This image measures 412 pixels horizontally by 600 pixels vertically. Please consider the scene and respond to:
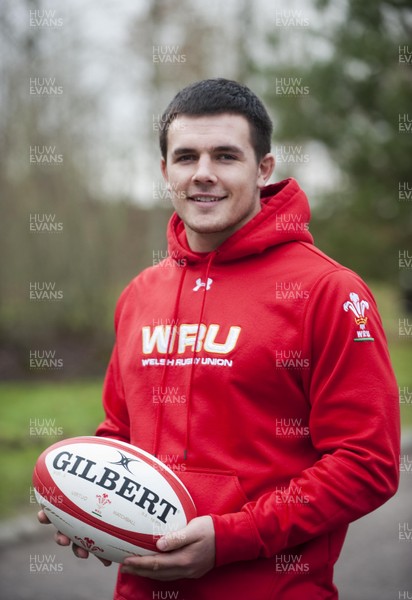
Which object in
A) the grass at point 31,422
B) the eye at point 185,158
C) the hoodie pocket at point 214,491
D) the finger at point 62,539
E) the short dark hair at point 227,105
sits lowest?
the grass at point 31,422

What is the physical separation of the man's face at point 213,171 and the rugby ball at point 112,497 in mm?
830

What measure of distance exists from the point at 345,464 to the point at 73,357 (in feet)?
31.4

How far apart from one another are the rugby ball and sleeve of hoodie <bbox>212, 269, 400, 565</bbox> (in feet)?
0.67

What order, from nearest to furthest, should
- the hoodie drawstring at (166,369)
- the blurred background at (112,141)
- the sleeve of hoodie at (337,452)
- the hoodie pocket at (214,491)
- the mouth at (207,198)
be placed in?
the sleeve of hoodie at (337,452), the hoodie pocket at (214,491), the hoodie drawstring at (166,369), the mouth at (207,198), the blurred background at (112,141)

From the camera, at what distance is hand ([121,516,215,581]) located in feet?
6.60

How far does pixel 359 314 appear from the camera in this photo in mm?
2078

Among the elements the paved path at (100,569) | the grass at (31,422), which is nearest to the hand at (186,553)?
the paved path at (100,569)

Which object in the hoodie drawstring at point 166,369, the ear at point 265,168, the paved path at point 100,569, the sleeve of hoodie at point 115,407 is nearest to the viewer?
the hoodie drawstring at point 166,369

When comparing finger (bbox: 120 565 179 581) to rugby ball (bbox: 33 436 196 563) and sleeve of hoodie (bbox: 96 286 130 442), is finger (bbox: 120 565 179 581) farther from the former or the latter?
sleeve of hoodie (bbox: 96 286 130 442)

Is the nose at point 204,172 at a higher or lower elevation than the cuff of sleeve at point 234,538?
higher

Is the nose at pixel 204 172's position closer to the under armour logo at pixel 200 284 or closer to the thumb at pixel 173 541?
the under armour logo at pixel 200 284

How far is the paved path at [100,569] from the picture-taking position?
426 cm

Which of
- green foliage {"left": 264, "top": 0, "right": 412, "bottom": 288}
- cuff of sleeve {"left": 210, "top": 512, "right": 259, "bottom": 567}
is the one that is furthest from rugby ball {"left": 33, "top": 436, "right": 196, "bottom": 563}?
green foliage {"left": 264, "top": 0, "right": 412, "bottom": 288}

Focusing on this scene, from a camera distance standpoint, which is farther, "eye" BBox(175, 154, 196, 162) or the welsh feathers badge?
"eye" BBox(175, 154, 196, 162)
